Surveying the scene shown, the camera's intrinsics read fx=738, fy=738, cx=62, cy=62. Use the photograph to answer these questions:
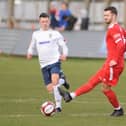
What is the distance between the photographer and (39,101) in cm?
1670

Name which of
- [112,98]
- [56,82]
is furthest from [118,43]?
[56,82]

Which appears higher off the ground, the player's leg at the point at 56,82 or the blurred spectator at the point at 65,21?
the player's leg at the point at 56,82

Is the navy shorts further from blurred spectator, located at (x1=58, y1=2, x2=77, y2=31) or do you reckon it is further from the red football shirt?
blurred spectator, located at (x1=58, y1=2, x2=77, y2=31)

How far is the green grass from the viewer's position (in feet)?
43.2

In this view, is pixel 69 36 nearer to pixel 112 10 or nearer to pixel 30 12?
pixel 30 12

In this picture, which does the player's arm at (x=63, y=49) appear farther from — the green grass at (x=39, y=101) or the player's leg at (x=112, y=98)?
the player's leg at (x=112, y=98)

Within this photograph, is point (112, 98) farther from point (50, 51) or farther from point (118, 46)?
point (50, 51)

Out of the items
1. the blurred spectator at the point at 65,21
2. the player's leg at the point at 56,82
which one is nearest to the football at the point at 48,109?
the player's leg at the point at 56,82

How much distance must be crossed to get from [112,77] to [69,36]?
720 inches

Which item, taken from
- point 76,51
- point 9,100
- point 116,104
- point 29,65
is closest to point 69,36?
point 76,51

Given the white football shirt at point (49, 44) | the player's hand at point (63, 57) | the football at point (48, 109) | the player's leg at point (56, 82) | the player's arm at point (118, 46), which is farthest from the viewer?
the white football shirt at point (49, 44)

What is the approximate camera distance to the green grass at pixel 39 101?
1316 cm

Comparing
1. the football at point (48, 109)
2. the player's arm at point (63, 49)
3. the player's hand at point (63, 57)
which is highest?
the player's arm at point (63, 49)

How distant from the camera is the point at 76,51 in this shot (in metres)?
31.5
